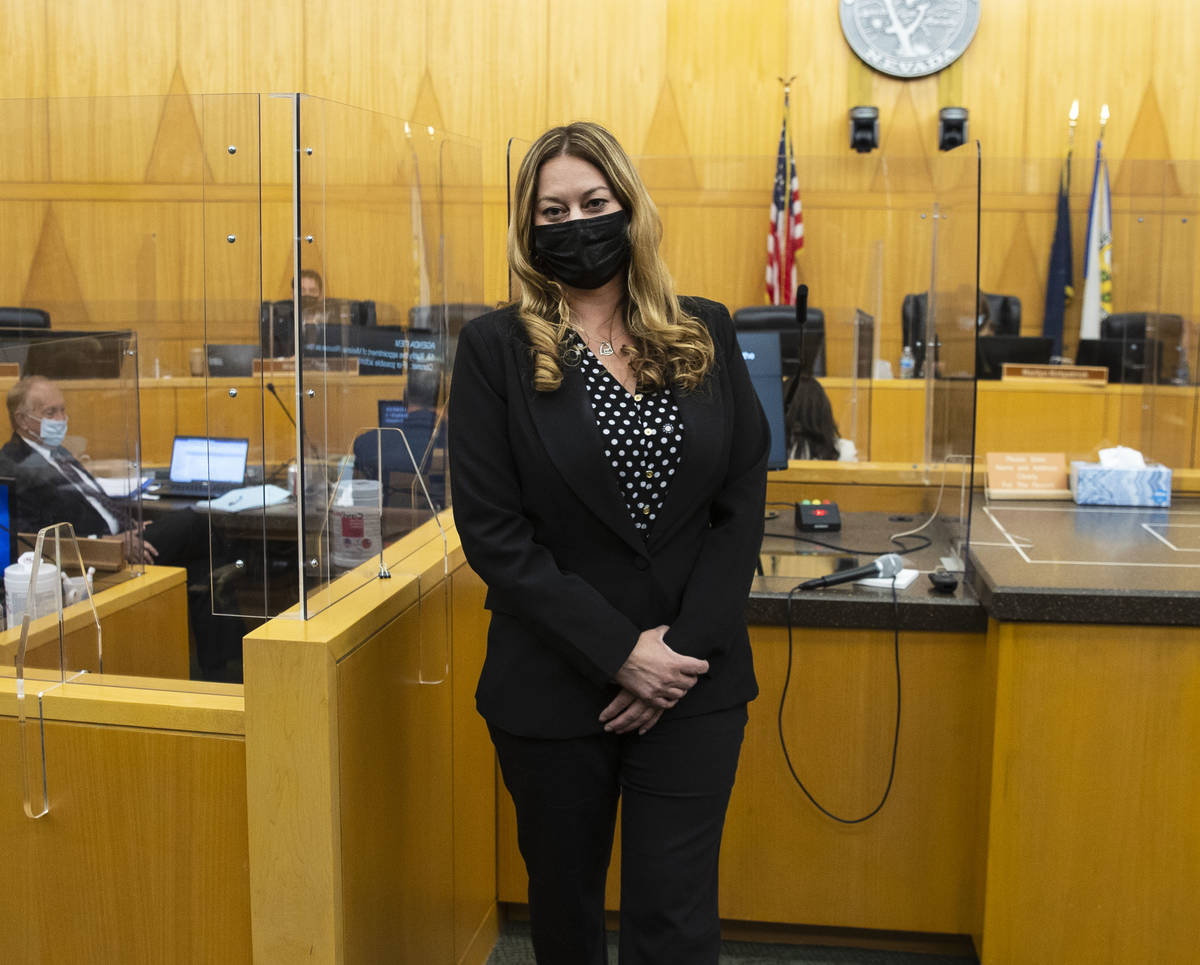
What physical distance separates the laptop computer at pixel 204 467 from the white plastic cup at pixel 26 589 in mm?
389

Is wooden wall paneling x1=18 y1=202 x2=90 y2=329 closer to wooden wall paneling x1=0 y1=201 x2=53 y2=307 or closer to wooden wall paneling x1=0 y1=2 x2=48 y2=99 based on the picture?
wooden wall paneling x1=0 y1=201 x2=53 y2=307

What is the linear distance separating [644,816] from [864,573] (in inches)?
35.6

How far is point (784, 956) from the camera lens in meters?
2.31

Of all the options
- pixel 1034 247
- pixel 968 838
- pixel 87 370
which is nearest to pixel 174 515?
pixel 87 370

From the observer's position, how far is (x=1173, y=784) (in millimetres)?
2045

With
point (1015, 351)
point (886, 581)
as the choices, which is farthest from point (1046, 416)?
point (886, 581)

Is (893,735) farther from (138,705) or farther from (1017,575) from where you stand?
(138,705)

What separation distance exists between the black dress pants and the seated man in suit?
782 millimetres

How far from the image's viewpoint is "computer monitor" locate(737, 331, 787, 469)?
271cm

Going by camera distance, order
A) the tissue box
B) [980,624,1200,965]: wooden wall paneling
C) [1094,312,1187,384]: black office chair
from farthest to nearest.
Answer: [1094,312,1187,384]: black office chair → the tissue box → [980,624,1200,965]: wooden wall paneling

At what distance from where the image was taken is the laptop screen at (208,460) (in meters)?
2.18

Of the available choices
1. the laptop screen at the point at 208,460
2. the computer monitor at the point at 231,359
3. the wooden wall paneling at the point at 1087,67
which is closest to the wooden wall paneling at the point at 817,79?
the wooden wall paneling at the point at 1087,67

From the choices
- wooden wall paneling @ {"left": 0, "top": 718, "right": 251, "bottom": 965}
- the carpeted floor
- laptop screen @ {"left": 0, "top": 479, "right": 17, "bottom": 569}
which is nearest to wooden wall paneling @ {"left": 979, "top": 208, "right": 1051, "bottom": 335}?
the carpeted floor

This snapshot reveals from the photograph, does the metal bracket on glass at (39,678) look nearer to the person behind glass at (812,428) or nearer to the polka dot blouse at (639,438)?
the polka dot blouse at (639,438)
